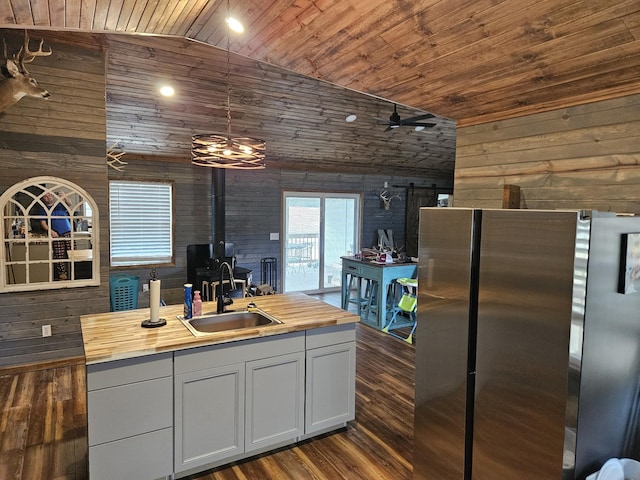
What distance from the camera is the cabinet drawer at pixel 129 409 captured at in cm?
218

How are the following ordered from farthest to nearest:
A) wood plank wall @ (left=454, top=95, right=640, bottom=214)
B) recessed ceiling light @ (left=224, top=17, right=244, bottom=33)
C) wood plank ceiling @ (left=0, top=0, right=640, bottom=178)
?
recessed ceiling light @ (left=224, top=17, right=244, bottom=33) → wood plank wall @ (left=454, top=95, right=640, bottom=214) → wood plank ceiling @ (left=0, top=0, right=640, bottom=178)

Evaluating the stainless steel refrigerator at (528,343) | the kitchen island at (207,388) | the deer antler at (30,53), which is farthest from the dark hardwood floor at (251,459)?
→ the deer antler at (30,53)

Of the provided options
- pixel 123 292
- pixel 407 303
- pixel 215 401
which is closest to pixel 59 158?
pixel 123 292

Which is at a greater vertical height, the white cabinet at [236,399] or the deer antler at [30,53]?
the deer antler at [30,53]

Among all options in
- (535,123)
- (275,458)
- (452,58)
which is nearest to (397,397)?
(275,458)

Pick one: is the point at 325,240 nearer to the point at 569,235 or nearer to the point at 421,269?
the point at 421,269

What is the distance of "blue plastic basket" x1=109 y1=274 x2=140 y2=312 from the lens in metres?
5.07

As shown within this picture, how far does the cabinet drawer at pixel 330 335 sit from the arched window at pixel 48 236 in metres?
2.55

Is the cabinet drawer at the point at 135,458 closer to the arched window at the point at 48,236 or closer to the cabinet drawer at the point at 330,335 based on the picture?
the cabinet drawer at the point at 330,335

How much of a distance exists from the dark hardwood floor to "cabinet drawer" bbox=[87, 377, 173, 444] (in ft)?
1.65

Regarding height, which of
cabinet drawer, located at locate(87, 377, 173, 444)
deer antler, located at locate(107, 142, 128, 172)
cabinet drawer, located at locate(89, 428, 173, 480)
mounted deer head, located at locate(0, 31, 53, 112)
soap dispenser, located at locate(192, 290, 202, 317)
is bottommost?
cabinet drawer, located at locate(89, 428, 173, 480)

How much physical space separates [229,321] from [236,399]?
555mm

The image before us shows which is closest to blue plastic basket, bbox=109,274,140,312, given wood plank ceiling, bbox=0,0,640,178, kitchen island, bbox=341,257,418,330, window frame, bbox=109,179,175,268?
window frame, bbox=109,179,175,268

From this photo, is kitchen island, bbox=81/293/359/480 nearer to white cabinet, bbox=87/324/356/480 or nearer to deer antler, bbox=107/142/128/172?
white cabinet, bbox=87/324/356/480
